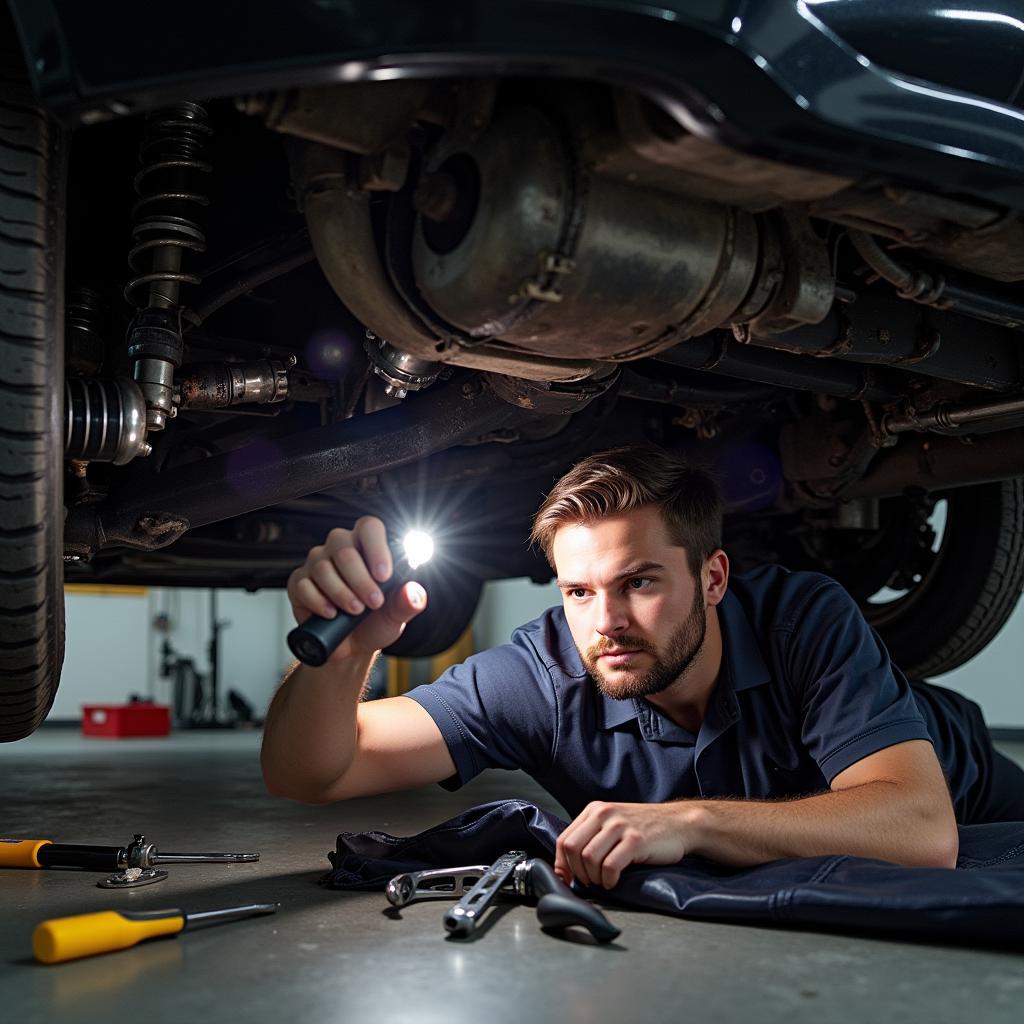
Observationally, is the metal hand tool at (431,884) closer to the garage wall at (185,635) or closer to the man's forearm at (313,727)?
the man's forearm at (313,727)

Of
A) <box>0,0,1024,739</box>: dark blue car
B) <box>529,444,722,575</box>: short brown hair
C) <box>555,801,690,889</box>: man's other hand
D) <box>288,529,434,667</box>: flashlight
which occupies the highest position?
<box>0,0,1024,739</box>: dark blue car

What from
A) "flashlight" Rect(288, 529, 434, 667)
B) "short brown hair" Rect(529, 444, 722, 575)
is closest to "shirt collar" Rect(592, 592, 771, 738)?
"short brown hair" Rect(529, 444, 722, 575)

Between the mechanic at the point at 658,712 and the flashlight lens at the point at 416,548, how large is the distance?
108 mm

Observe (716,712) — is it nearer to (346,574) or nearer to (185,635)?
(346,574)

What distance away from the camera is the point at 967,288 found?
1317mm

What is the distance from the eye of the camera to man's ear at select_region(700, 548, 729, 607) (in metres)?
1.56

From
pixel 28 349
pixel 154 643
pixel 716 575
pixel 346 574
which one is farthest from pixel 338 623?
pixel 154 643

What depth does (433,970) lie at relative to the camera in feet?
3.05

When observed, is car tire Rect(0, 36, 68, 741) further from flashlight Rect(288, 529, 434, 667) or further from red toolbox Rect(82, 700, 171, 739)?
red toolbox Rect(82, 700, 171, 739)

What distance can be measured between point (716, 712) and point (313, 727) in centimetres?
54

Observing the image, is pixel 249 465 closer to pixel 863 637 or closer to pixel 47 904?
pixel 47 904

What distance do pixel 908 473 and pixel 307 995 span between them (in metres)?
1.70

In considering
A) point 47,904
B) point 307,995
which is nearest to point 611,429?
point 47,904

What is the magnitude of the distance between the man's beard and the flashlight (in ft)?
1.28
